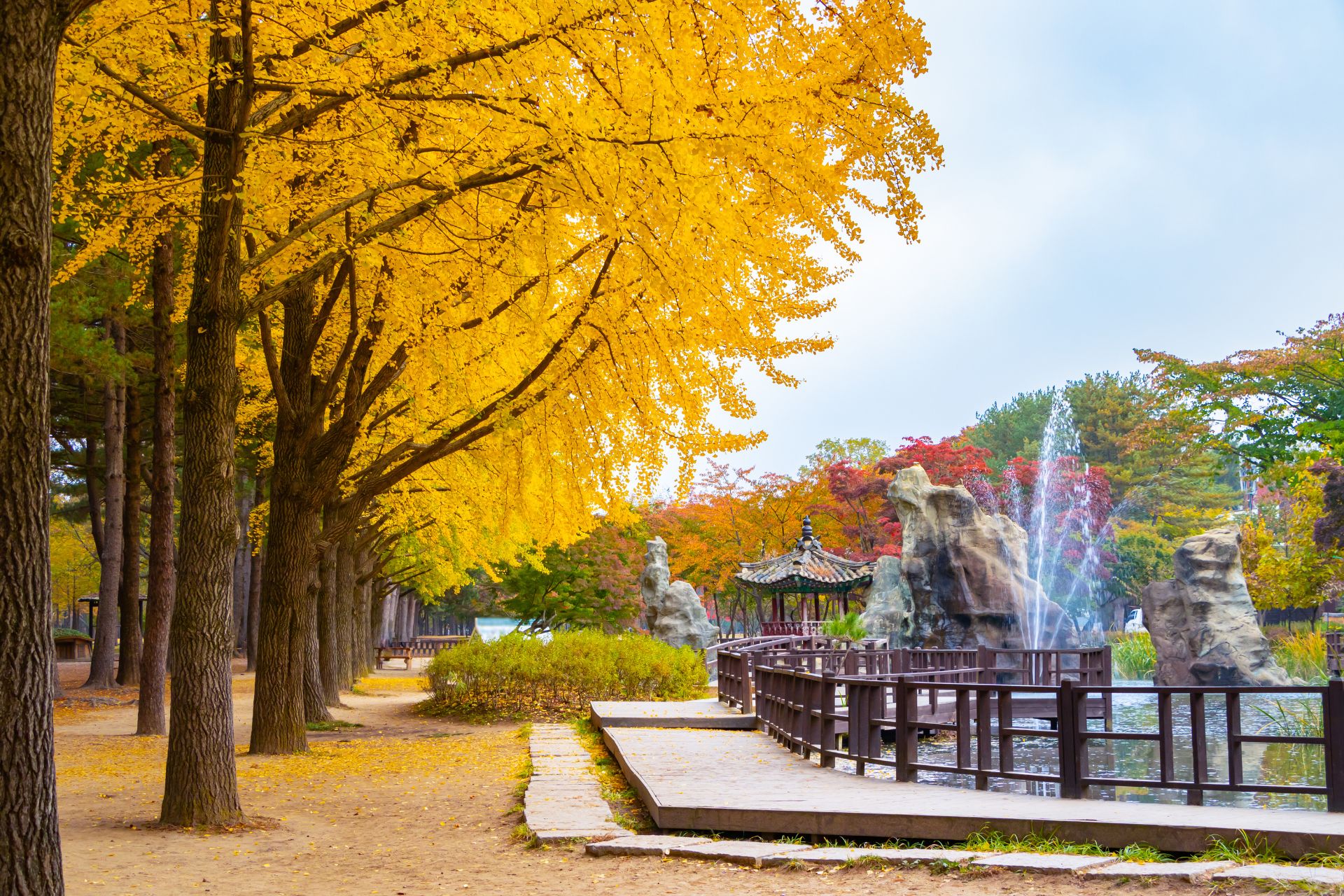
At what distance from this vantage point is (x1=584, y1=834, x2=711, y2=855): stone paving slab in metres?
6.43

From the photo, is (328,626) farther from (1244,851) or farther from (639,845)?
(1244,851)

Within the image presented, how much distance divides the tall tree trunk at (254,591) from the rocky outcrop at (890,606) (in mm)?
15105

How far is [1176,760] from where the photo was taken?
582 inches

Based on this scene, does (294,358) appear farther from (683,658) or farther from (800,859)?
(683,658)

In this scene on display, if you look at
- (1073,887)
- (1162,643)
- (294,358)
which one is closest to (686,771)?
(1073,887)

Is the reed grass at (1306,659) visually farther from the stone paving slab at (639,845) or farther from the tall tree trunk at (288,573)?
the stone paving slab at (639,845)

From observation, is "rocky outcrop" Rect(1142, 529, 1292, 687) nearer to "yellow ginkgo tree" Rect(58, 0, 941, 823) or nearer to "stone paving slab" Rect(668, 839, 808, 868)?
"yellow ginkgo tree" Rect(58, 0, 941, 823)

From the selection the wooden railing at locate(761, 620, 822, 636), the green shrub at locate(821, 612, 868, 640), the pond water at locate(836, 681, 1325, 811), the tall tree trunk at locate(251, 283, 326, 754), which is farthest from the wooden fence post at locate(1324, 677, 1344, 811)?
the wooden railing at locate(761, 620, 822, 636)

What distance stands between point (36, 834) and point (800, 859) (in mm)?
3900

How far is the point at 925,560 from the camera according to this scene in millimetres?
28203

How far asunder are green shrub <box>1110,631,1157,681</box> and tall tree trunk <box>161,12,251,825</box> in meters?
25.4

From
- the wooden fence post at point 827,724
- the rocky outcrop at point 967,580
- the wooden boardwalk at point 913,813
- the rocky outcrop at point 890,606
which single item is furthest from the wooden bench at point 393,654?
the wooden boardwalk at point 913,813

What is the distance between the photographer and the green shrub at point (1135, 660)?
2864 cm

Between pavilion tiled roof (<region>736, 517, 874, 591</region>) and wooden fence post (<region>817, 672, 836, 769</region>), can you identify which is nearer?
wooden fence post (<region>817, 672, 836, 769</region>)
